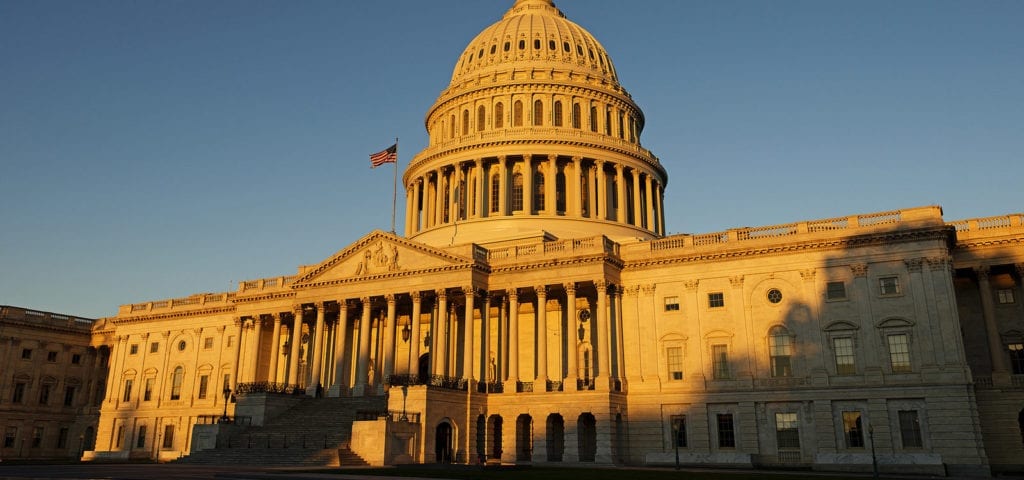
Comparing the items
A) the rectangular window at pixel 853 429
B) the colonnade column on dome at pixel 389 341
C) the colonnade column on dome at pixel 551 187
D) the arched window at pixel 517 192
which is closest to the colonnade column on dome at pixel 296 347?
the colonnade column on dome at pixel 389 341

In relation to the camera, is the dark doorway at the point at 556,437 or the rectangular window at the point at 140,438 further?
the rectangular window at the point at 140,438

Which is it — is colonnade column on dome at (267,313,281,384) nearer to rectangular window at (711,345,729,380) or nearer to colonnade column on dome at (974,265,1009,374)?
rectangular window at (711,345,729,380)

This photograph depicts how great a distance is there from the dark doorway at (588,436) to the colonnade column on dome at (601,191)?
911 inches

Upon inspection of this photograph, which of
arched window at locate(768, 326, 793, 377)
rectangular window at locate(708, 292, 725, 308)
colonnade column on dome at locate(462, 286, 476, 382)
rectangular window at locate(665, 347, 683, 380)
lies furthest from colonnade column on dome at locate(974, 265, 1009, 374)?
colonnade column on dome at locate(462, 286, 476, 382)

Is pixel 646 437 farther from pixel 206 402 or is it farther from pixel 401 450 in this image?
pixel 206 402

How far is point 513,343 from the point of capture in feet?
183

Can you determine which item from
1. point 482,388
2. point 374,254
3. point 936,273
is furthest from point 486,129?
point 936,273

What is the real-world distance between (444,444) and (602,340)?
12.5 m

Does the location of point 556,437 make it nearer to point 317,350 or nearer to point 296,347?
point 317,350

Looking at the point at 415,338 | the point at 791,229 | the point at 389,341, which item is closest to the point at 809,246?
the point at 791,229

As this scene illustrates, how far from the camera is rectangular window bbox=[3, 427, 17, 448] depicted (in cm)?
7648

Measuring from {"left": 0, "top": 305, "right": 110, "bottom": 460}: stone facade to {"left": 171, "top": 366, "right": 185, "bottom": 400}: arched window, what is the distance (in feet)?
38.3

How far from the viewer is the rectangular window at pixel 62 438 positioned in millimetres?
80725

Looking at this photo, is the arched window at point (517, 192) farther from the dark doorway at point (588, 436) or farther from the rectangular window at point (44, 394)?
the rectangular window at point (44, 394)
